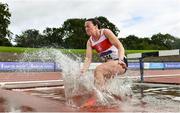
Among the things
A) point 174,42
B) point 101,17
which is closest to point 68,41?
point 101,17

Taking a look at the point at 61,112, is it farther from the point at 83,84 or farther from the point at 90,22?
the point at 83,84

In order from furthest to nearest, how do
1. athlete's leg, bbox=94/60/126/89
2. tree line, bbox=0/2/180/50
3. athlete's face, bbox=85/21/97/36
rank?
tree line, bbox=0/2/180/50
athlete's face, bbox=85/21/97/36
athlete's leg, bbox=94/60/126/89

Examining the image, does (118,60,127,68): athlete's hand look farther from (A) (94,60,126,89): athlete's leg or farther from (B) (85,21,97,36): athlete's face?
(B) (85,21,97,36): athlete's face

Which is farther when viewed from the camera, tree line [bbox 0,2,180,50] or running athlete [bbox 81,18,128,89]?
tree line [bbox 0,2,180,50]

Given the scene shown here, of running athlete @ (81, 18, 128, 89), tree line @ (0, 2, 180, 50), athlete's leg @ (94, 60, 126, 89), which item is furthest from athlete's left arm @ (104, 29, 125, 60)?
tree line @ (0, 2, 180, 50)

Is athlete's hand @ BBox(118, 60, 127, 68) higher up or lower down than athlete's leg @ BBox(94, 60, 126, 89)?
higher up

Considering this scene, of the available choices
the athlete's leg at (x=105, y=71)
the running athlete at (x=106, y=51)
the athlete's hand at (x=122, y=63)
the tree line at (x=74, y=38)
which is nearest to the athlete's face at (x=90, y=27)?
the running athlete at (x=106, y=51)

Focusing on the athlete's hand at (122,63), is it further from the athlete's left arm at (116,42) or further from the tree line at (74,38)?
the tree line at (74,38)

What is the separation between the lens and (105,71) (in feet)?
21.4

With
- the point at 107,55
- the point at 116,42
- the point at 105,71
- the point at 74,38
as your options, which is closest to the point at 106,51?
the point at 107,55

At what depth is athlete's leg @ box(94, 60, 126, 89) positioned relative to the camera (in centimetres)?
647

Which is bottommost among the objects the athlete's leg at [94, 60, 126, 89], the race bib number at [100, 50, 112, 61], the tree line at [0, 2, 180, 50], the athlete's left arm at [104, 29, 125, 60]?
the athlete's leg at [94, 60, 126, 89]

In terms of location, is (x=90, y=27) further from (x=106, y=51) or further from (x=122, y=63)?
(x=122, y=63)

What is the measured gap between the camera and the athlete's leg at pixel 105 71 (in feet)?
21.2
